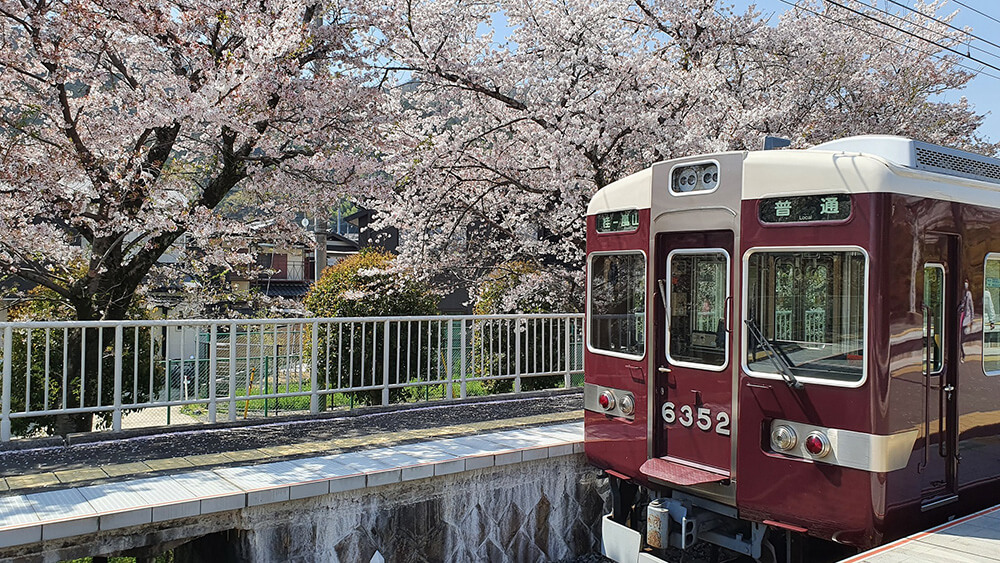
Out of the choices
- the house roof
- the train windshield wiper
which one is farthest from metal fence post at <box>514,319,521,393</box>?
the house roof

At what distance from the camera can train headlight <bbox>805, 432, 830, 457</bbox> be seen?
14.4ft

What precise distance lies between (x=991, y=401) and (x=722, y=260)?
7.12ft

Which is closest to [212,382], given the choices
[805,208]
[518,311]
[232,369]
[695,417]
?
[232,369]

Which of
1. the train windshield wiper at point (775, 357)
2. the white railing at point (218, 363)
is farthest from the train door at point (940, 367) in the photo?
the white railing at point (218, 363)

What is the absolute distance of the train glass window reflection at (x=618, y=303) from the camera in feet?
18.3

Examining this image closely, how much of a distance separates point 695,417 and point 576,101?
6.14 meters

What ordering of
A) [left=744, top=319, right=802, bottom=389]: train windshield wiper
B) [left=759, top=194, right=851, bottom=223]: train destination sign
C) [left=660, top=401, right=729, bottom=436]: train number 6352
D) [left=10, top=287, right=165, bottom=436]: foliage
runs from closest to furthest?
[left=759, top=194, right=851, bottom=223]: train destination sign
[left=744, top=319, right=802, bottom=389]: train windshield wiper
[left=660, top=401, right=729, bottom=436]: train number 6352
[left=10, top=287, right=165, bottom=436]: foliage

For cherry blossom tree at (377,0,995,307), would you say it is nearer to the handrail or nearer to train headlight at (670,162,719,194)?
train headlight at (670,162,719,194)

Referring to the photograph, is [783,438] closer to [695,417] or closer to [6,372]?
[695,417]

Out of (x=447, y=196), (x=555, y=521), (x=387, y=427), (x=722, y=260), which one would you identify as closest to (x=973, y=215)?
(x=722, y=260)

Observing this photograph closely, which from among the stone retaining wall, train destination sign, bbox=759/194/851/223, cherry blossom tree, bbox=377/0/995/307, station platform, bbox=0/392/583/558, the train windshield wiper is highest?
cherry blossom tree, bbox=377/0/995/307

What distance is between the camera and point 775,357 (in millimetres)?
4656

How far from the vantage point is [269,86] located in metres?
7.71

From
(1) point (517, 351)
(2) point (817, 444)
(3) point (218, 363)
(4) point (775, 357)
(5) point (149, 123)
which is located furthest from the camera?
(1) point (517, 351)
